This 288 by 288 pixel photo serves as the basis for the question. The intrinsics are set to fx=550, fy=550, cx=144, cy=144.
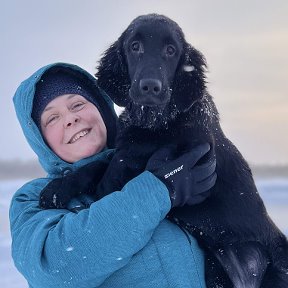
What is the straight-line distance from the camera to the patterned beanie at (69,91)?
8.91 ft

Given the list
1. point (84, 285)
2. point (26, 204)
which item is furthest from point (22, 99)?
point (84, 285)

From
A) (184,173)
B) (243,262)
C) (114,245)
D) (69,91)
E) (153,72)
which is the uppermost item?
(153,72)

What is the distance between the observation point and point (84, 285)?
84.4 inches

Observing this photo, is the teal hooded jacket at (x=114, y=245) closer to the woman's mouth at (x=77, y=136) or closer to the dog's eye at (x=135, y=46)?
the woman's mouth at (x=77, y=136)

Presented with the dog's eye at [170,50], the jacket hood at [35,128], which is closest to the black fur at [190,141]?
the dog's eye at [170,50]

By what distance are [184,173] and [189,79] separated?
59cm

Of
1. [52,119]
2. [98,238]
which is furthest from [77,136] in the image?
[98,238]

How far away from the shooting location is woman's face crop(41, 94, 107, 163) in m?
2.64

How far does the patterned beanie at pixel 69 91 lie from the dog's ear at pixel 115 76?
0.34 ft

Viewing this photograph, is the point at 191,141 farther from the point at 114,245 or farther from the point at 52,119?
the point at 52,119

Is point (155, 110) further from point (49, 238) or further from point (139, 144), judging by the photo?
point (49, 238)

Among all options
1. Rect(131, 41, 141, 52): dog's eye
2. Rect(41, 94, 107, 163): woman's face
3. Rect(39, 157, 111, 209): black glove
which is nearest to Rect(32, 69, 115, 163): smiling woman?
Rect(41, 94, 107, 163): woman's face

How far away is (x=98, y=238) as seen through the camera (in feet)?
6.79

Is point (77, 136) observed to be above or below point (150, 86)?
below
